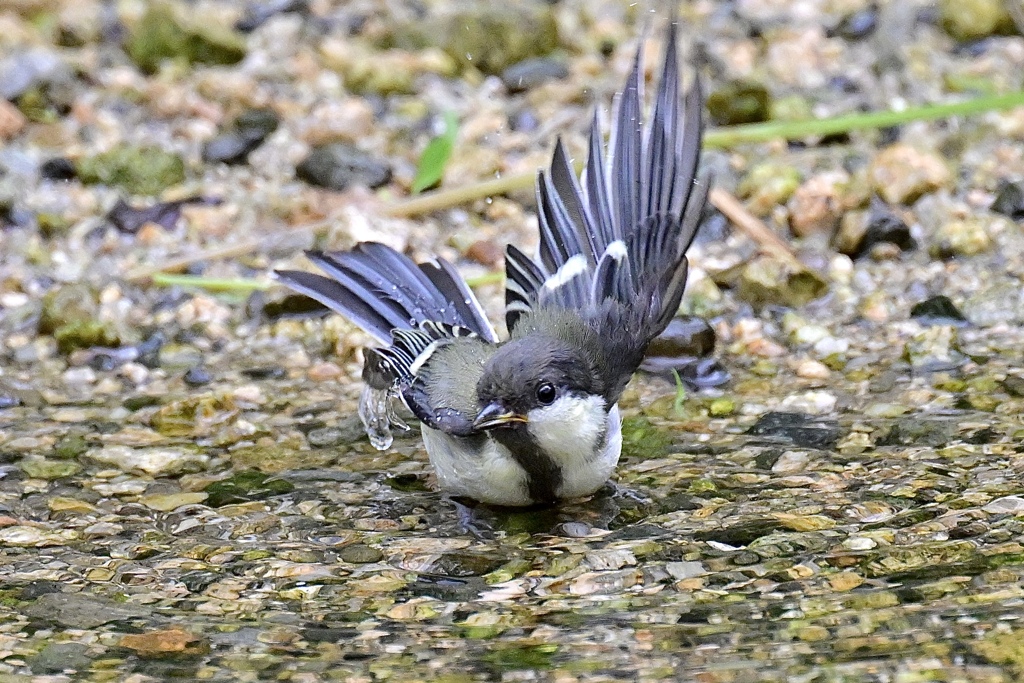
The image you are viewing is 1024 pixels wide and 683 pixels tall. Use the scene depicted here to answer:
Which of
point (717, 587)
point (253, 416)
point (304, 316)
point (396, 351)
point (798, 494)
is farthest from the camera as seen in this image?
point (304, 316)

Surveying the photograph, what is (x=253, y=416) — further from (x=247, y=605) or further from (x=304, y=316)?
(x=247, y=605)

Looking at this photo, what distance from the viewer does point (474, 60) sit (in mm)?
7055

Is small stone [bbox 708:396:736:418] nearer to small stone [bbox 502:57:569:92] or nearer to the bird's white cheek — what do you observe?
the bird's white cheek

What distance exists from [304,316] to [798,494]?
234 centimetres

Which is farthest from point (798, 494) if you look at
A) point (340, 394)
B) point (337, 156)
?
point (337, 156)

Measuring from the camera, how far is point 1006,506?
331 cm

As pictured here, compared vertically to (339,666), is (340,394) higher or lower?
higher

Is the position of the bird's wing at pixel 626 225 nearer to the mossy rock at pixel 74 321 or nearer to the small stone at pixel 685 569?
the small stone at pixel 685 569

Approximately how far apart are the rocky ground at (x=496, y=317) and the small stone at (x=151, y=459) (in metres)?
0.02

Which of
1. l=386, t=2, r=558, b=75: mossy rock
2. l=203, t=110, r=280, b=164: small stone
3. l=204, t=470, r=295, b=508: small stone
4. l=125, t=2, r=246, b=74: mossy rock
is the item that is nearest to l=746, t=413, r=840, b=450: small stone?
l=204, t=470, r=295, b=508: small stone

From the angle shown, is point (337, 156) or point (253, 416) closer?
point (253, 416)

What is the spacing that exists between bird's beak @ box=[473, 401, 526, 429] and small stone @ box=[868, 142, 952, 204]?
2801 millimetres

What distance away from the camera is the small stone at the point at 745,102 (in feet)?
20.8

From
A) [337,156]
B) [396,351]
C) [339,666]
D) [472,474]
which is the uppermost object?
[337,156]
